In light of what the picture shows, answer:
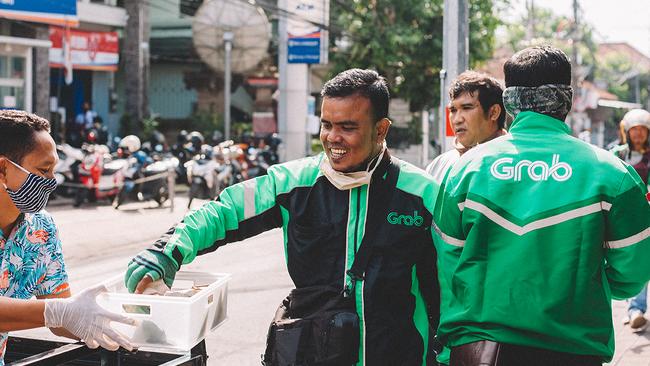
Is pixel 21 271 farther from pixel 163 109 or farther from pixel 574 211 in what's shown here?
pixel 163 109

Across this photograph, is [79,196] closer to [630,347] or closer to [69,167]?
[69,167]

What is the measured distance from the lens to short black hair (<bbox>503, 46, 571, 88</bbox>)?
113 inches

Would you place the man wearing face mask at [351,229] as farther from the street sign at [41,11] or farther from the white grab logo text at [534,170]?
the street sign at [41,11]

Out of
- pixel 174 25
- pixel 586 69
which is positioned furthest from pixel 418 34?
pixel 586 69

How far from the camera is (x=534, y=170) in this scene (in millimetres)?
2730

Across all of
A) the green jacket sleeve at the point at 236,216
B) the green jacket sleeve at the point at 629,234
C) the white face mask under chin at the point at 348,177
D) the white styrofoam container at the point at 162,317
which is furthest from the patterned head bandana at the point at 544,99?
the white styrofoam container at the point at 162,317

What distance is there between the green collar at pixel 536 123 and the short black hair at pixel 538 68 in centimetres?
11

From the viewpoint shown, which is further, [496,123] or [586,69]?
[586,69]

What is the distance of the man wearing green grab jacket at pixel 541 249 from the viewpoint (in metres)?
2.67

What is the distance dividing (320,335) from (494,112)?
2.22 meters

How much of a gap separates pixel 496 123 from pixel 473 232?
211cm

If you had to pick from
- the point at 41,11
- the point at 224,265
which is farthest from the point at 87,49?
the point at 224,265

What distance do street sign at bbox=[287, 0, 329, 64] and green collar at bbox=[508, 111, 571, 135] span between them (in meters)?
20.6

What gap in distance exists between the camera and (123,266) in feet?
34.8
